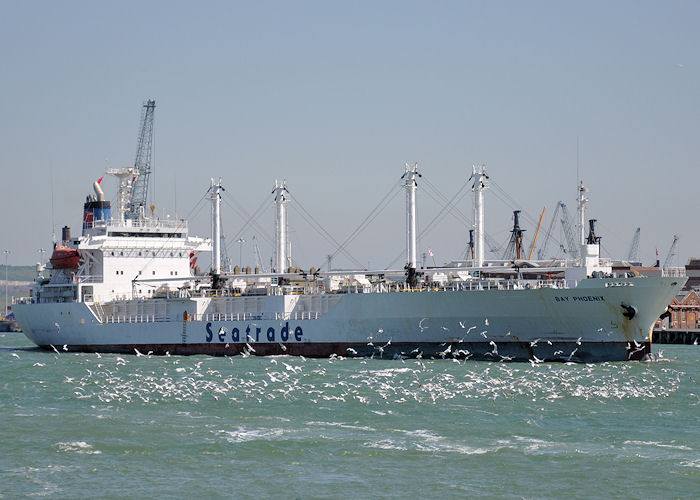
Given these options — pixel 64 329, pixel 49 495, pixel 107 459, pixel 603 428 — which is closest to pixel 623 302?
pixel 603 428

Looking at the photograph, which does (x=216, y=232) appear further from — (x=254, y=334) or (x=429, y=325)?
(x=429, y=325)

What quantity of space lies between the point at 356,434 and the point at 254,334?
93.3ft

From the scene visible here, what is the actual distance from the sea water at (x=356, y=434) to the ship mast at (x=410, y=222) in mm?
A: 10176

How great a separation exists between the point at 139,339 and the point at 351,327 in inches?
609

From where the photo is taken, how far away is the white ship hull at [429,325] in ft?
154

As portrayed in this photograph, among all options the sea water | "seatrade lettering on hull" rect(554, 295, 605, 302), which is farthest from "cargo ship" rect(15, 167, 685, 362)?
the sea water

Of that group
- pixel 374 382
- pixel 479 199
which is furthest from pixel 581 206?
pixel 374 382

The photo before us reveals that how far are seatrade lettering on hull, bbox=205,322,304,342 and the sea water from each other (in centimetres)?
1062

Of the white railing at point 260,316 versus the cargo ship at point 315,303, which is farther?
the white railing at point 260,316

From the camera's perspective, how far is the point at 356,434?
94.0 ft

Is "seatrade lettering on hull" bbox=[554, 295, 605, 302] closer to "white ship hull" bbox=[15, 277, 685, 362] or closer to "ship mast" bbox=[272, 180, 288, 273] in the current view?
"white ship hull" bbox=[15, 277, 685, 362]

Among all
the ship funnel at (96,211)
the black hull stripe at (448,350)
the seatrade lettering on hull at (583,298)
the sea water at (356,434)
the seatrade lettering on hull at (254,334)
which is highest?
the ship funnel at (96,211)

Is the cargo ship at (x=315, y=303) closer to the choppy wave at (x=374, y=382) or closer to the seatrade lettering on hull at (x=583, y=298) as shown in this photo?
the seatrade lettering on hull at (x=583, y=298)

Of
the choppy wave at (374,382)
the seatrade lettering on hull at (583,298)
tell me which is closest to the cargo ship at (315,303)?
the seatrade lettering on hull at (583,298)
